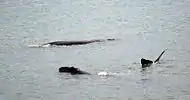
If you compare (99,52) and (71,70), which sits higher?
(71,70)

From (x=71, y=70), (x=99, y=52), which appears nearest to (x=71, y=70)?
(x=71, y=70)

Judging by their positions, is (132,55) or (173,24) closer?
(132,55)

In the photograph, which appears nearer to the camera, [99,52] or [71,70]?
[71,70]

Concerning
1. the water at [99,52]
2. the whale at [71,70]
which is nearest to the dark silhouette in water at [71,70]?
A: the whale at [71,70]

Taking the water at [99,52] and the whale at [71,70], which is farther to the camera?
the whale at [71,70]

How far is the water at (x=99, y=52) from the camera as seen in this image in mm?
22609

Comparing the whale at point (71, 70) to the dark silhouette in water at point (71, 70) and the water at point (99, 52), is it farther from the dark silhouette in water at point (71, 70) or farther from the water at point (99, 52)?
the water at point (99, 52)

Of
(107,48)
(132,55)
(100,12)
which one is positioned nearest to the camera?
(132,55)

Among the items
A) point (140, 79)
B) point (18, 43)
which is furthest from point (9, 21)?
point (140, 79)

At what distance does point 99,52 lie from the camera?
97.1 feet

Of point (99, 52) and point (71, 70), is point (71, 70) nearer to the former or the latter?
A: point (71, 70)

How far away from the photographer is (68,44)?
3195 centimetres

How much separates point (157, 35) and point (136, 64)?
818 cm

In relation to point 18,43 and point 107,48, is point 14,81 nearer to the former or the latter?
point 107,48
